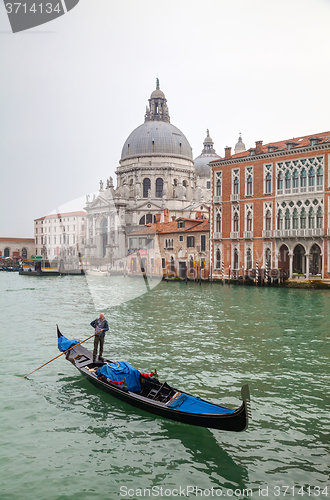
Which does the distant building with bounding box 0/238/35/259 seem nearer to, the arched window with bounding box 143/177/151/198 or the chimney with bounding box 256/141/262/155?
the arched window with bounding box 143/177/151/198

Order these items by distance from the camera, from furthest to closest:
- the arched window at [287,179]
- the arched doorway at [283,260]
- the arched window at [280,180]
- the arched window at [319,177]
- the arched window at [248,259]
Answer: the arched window at [248,259], the arched doorway at [283,260], the arched window at [280,180], the arched window at [287,179], the arched window at [319,177]

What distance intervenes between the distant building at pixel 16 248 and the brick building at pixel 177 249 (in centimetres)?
5198

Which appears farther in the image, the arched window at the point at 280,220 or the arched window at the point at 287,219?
the arched window at the point at 280,220

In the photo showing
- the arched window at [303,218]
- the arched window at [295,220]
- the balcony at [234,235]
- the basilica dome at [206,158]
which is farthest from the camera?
the basilica dome at [206,158]

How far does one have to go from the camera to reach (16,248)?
95.7m

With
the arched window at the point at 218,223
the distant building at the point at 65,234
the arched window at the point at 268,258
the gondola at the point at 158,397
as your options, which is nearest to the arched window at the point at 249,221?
the arched window at the point at 268,258

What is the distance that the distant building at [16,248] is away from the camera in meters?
95.0

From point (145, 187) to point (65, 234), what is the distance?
45.1ft

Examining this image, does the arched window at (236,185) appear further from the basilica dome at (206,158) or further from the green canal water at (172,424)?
the basilica dome at (206,158)

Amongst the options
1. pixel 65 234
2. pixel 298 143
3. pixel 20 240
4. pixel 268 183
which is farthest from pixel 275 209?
pixel 20 240

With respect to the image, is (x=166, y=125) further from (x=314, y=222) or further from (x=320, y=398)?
(x=320, y=398)

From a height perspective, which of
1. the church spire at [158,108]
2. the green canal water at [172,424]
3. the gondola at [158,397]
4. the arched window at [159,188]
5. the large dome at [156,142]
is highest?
the church spire at [158,108]

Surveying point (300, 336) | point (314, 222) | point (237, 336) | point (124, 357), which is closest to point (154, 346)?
point (124, 357)

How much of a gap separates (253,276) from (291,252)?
3.11m
